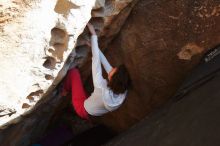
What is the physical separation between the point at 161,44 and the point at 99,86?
1.53 ft

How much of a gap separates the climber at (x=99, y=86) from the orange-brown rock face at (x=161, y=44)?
24 cm

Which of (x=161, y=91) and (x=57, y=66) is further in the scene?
(x=161, y=91)

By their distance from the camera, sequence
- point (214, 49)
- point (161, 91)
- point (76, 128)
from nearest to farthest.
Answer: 1. point (214, 49)
2. point (161, 91)
3. point (76, 128)

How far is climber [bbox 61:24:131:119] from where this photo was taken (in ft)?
6.91

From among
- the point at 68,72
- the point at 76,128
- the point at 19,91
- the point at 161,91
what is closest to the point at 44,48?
the point at 19,91

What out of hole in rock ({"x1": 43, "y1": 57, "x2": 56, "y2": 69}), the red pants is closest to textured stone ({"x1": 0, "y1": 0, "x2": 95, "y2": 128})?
hole in rock ({"x1": 43, "y1": 57, "x2": 56, "y2": 69})

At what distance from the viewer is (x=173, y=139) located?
68.5 inches

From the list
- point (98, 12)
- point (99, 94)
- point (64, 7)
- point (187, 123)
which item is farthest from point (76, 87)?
point (187, 123)

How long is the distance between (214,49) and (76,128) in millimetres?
1495

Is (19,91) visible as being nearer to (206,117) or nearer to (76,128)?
(206,117)

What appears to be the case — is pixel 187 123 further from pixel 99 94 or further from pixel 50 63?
pixel 50 63

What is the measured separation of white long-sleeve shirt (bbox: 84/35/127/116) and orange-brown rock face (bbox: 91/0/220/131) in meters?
0.27

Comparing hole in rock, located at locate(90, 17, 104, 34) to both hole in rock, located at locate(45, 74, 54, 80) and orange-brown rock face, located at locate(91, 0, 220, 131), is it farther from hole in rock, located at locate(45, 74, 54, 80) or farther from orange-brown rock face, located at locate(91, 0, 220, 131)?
hole in rock, located at locate(45, 74, 54, 80)

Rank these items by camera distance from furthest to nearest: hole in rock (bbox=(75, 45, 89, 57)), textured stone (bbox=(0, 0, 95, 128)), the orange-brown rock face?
hole in rock (bbox=(75, 45, 89, 57))
the orange-brown rock face
textured stone (bbox=(0, 0, 95, 128))
